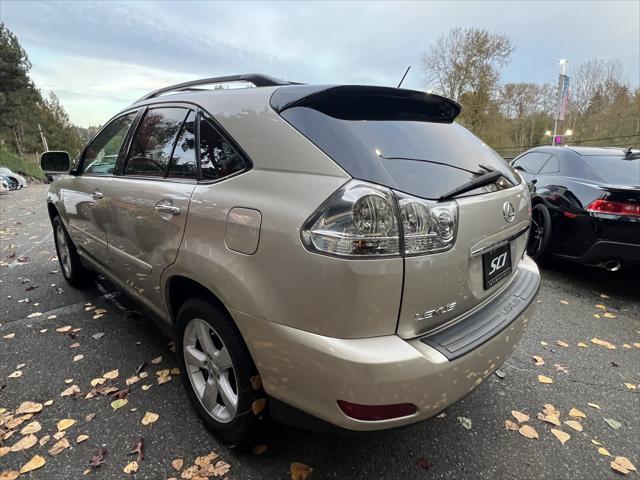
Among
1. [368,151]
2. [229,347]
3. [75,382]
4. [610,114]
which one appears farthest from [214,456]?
[610,114]

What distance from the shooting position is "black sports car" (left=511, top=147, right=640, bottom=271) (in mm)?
Answer: 3699

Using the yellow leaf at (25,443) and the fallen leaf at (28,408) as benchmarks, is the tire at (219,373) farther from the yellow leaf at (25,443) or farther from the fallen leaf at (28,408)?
the fallen leaf at (28,408)

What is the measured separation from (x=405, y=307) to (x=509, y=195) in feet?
3.02

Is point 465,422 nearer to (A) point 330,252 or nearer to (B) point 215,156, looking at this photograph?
(A) point 330,252

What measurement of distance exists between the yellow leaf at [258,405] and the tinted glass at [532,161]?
5029 millimetres

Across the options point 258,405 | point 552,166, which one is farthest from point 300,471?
point 552,166

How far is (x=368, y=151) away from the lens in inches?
59.1

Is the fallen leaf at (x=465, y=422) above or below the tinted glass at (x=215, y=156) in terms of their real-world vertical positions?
below

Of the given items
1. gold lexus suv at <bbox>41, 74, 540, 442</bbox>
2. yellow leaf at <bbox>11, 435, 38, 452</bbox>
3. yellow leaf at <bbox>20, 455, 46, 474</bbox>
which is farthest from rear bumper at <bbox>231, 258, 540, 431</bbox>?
yellow leaf at <bbox>11, 435, 38, 452</bbox>

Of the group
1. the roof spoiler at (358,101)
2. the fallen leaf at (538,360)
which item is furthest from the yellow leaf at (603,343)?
the roof spoiler at (358,101)

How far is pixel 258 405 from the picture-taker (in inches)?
69.9

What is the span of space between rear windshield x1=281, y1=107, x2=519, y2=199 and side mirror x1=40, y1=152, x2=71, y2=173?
3.28 metres

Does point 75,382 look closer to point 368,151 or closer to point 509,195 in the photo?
point 368,151

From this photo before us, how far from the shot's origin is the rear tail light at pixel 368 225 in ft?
4.38
